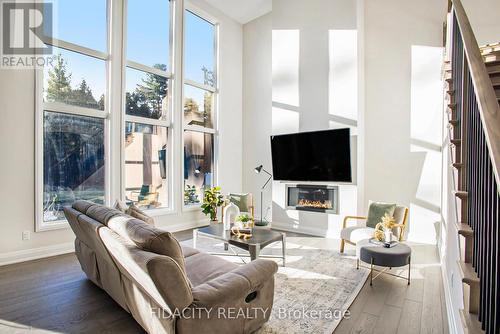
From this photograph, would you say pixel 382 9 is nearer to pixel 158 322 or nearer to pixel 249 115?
pixel 249 115

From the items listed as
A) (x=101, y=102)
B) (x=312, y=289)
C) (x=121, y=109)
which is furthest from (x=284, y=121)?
(x=312, y=289)

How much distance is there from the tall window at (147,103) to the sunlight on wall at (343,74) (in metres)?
3.40

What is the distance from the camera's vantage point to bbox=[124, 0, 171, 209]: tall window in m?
5.24

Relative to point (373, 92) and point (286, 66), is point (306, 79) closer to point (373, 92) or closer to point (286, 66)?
point (286, 66)

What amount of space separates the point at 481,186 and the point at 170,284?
178 centimetres

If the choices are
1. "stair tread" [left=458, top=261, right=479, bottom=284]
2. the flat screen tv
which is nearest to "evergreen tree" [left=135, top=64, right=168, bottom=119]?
the flat screen tv

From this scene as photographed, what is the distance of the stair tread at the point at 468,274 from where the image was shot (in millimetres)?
1429

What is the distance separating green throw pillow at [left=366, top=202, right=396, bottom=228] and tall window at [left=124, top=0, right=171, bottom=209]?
13.2 ft

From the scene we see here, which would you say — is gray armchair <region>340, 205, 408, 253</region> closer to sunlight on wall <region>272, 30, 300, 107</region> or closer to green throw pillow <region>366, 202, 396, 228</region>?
green throw pillow <region>366, 202, 396, 228</region>

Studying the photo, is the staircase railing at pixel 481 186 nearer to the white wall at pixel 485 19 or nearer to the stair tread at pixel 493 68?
the stair tread at pixel 493 68

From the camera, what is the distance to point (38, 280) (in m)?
3.27

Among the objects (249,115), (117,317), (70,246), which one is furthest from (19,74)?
(249,115)

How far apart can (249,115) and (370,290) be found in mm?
5244

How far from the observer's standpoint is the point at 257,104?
717 cm
